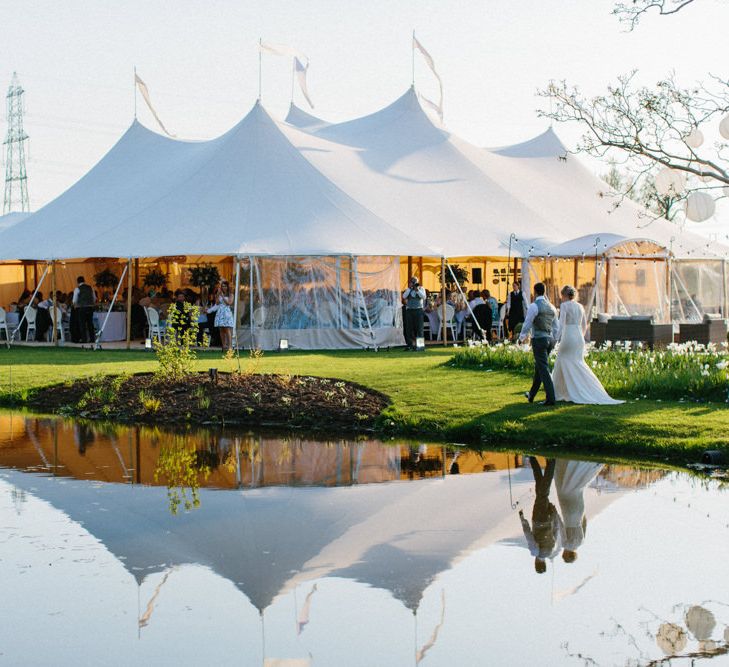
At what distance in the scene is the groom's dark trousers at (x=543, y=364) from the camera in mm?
13594

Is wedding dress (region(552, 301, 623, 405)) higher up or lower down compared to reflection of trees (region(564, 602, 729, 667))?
higher up

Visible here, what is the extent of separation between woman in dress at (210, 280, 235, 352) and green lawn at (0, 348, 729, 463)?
3601 millimetres

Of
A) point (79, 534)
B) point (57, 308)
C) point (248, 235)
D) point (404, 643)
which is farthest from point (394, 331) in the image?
Result: point (404, 643)

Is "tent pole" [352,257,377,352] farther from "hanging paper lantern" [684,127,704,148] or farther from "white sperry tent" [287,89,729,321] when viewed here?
"hanging paper lantern" [684,127,704,148]

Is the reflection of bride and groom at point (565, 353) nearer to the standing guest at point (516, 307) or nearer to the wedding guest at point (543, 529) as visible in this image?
the wedding guest at point (543, 529)

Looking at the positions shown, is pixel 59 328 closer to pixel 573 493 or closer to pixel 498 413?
pixel 498 413

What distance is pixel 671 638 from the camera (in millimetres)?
5707

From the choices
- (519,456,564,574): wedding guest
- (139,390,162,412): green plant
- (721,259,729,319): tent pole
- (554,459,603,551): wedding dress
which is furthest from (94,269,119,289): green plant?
(519,456,564,574): wedding guest

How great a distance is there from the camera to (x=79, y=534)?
25.9 ft

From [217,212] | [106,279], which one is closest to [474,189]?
[217,212]

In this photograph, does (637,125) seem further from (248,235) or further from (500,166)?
(500,166)

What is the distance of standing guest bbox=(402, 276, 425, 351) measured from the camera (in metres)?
23.1

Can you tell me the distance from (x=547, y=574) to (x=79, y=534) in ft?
10.1

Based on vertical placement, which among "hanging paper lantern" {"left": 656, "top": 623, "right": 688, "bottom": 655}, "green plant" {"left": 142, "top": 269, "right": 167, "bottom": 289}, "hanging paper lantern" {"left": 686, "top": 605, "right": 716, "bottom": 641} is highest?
"green plant" {"left": 142, "top": 269, "right": 167, "bottom": 289}
